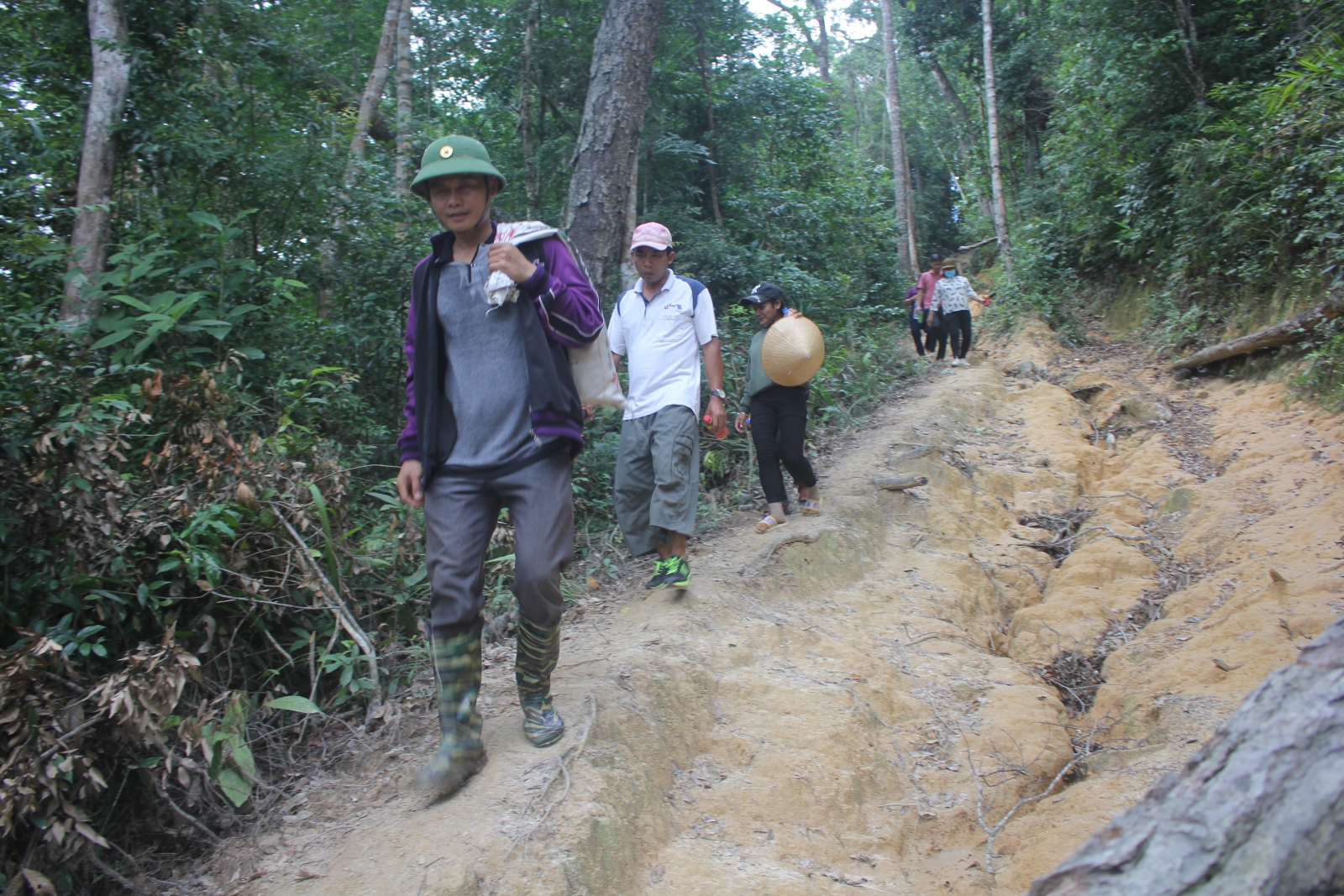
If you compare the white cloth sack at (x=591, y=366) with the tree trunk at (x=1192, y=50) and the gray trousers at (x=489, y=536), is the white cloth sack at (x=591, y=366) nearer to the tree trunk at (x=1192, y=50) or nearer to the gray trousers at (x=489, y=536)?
the gray trousers at (x=489, y=536)

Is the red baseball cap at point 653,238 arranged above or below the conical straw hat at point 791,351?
above

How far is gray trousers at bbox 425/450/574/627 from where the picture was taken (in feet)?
9.21

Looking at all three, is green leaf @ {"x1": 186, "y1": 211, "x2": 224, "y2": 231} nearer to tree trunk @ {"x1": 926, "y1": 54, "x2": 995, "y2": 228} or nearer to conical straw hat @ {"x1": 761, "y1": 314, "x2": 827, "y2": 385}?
conical straw hat @ {"x1": 761, "y1": 314, "x2": 827, "y2": 385}

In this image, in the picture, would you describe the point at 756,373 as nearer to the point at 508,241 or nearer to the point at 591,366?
the point at 591,366

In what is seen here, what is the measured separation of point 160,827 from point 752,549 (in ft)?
11.8

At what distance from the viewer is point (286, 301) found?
5176 mm

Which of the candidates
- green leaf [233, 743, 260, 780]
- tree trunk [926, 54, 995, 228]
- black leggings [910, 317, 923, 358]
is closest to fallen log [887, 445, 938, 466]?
green leaf [233, 743, 260, 780]

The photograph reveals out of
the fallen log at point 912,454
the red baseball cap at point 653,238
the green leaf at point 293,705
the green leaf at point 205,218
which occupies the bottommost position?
the green leaf at point 293,705

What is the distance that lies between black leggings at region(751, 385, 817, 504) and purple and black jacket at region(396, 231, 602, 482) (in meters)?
3.22

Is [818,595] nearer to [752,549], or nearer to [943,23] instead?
[752,549]

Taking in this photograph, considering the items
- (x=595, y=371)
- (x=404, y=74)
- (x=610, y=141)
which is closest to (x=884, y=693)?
(x=595, y=371)

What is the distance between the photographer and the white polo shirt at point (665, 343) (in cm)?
465

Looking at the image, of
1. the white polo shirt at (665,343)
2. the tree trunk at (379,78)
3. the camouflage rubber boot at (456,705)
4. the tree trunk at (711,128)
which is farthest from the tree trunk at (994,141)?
the camouflage rubber boot at (456,705)

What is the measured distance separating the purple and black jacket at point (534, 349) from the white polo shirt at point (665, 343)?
1650 mm
